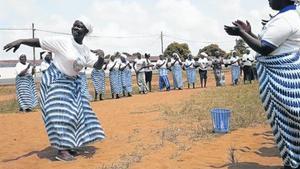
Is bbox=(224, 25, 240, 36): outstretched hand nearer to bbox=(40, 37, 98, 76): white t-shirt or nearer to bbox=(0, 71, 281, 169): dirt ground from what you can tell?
bbox=(0, 71, 281, 169): dirt ground

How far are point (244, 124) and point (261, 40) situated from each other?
4.67 m

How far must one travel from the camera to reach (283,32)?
4.38m

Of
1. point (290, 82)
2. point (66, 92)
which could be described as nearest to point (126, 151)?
point (66, 92)

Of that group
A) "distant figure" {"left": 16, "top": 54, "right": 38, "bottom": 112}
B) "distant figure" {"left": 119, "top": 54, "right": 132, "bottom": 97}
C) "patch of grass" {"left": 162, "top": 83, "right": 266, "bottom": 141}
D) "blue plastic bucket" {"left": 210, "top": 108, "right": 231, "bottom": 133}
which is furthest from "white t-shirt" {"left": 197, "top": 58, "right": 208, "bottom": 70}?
"blue plastic bucket" {"left": 210, "top": 108, "right": 231, "bottom": 133}

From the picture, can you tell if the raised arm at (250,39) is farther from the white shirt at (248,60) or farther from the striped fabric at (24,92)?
the white shirt at (248,60)

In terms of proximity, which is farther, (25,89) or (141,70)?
(141,70)

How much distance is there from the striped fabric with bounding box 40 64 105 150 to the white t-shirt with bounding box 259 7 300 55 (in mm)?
3193

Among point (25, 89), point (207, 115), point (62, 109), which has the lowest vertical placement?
point (207, 115)

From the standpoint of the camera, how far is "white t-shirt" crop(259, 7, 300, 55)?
439 cm

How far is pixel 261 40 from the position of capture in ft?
14.7

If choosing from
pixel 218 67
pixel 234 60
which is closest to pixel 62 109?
pixel 218 67

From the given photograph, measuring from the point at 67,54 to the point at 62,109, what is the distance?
2.51 feet

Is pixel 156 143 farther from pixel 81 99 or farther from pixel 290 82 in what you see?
pixel 290 82

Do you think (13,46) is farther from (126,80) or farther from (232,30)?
(126,80)
